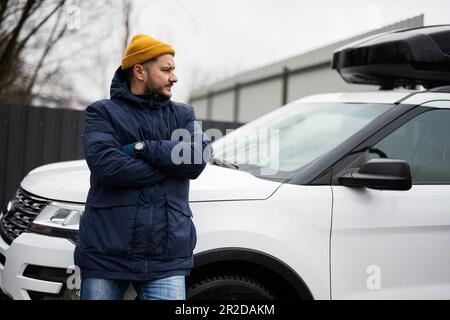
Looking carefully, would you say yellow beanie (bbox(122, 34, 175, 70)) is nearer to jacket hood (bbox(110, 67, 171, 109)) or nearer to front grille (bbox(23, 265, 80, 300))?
jacket hood (bbox(110, 67, 171, 109))

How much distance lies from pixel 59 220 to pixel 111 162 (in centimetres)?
71

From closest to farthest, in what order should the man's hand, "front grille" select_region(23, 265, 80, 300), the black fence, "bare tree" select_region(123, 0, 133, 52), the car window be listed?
the man's hand < "front grille" select_region(23, 265, 80, 300) < the car window < the black fence < "bare tree" select_region(123, 0, 133, 52)

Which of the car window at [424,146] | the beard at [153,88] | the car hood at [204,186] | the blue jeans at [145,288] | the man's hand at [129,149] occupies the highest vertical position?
the beard at [153,88]

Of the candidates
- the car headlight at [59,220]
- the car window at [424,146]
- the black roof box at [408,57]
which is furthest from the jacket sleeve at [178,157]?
the black roof box at [408,57]

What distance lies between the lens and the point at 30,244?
2809mm

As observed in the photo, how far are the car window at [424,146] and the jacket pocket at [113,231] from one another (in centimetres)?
162

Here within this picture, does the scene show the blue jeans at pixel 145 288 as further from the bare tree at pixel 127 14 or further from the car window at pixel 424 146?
the bare tree at pixel 127 14

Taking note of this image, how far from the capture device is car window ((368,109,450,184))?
3.23m

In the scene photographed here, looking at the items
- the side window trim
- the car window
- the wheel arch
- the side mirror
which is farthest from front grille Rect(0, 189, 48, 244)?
the car window

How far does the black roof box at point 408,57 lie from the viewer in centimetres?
360

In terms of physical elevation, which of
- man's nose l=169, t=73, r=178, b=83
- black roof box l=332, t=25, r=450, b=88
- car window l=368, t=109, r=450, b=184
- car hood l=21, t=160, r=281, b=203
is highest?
black roof box l=332, t=25, r=450, b=88

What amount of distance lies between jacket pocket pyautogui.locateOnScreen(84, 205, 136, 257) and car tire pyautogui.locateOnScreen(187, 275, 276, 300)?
63 centimetres

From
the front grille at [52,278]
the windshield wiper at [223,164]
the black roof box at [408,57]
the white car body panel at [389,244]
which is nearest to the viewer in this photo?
the front grille at [52,278]

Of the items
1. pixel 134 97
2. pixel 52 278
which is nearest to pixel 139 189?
pixel 134 97
